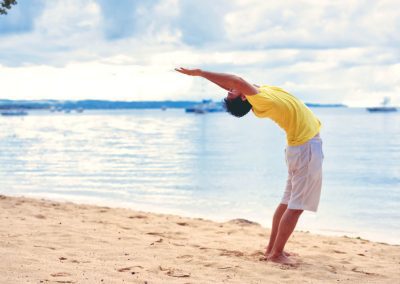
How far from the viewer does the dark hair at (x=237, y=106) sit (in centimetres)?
583

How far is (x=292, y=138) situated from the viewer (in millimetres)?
5891

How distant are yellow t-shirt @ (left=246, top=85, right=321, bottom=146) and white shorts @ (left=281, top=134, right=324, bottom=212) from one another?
0.08 m

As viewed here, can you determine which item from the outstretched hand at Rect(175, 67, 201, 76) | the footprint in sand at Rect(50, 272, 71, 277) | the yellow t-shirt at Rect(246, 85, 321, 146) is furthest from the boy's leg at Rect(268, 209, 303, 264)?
the footprint in sand at Rect(50, 272, 71, 277)

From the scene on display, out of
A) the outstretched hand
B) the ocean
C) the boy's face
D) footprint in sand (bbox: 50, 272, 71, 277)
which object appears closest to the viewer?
footprint in sand (bbox: 50, 272, 71, 277)

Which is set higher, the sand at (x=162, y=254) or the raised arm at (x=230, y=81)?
the raised arm at (x=230, y=81)

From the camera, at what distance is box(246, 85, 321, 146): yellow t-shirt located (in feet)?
18.7

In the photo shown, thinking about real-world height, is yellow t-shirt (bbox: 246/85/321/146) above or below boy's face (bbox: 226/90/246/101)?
below

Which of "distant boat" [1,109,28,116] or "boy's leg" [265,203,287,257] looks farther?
"distant boat" [1,109,28,116]

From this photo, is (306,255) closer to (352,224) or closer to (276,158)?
(352,224)

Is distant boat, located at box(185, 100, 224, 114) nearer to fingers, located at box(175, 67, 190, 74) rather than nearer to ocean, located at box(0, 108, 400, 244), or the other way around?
ocean, located at box(0, 108, 400, 244)

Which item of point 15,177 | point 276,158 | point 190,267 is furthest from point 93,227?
point 276,158

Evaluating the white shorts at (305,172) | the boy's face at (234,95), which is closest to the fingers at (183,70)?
the boy's face at (234,95)

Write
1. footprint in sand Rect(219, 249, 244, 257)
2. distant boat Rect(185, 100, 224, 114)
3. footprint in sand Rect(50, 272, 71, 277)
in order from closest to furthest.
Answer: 1. footprint in sand Rect(50, 272, 71, 277)
2. footprint in sand Rect(219, 249, 244, 257)
3. distant boat Rect(185, 100, 224, 114)

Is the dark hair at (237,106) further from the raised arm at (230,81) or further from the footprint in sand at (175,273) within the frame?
the footprint in sand at (175,273)
